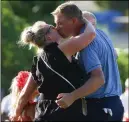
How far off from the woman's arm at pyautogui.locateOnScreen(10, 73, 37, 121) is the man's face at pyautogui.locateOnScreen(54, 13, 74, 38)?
441 mm

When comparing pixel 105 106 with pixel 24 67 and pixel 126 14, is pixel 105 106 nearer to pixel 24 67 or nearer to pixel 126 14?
pixel 24 67

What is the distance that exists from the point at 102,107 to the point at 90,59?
1.37 feet

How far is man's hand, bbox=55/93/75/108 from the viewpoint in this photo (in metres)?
4.23

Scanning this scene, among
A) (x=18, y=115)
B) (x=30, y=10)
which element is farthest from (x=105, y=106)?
(x=30, y=10)

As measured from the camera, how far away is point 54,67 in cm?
432

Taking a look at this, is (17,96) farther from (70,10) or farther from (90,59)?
(70,10)

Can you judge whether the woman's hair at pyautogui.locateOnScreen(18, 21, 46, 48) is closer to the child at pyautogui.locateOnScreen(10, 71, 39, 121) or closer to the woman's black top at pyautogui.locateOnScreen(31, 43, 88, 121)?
the woman's black top at pyautogui.locateOnScreen(31, 43, 88, 121)

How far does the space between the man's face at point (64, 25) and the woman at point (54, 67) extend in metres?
0.04

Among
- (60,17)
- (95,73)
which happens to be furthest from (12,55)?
(95,73)

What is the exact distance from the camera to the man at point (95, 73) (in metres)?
4.27

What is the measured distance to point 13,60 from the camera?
861 centimetres

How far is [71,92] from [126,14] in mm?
29028

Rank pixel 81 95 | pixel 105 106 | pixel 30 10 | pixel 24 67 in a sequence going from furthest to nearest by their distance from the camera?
pixel 30 10
pixel 24 67
pixel 105 106
pixel 81 95

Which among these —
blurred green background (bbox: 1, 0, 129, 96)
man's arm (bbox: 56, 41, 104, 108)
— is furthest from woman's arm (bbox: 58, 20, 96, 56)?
blurred green background (bbox: 1, 0, 129, 96)
